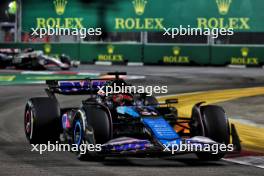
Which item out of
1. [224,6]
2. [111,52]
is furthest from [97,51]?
[224,6]

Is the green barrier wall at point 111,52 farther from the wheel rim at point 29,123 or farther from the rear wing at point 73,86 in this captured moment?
the wheel rim at point 29,123

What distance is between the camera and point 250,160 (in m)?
9.69

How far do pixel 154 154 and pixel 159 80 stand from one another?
1829 cm

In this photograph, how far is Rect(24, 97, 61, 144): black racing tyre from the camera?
10.7 metres

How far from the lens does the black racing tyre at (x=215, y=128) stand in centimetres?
958

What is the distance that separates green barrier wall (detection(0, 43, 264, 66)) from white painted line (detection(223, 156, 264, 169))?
27149 mm

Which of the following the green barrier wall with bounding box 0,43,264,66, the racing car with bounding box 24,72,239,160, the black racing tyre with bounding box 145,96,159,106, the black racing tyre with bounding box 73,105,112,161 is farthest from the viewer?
the green barrier wall with bounding box 0,43,264,66

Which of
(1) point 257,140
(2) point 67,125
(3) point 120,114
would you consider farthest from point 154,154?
(1) point 257,140

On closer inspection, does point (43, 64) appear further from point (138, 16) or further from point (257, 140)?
point (257, 140)

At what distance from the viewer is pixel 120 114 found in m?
10.1

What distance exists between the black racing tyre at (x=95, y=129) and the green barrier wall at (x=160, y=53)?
27.9 m

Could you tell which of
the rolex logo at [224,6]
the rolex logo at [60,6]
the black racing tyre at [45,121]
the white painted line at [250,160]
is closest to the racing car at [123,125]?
Result: the black racing tyre at [45,121]

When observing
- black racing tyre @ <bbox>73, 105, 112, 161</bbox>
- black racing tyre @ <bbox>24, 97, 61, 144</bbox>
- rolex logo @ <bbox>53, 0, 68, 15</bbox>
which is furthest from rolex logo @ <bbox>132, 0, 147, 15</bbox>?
black racing tyre @ <bbox>73, 105, 112, 161</bbox>

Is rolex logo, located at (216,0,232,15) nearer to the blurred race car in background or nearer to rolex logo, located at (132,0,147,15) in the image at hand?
rolex logo, located at (132,0,147,15)
